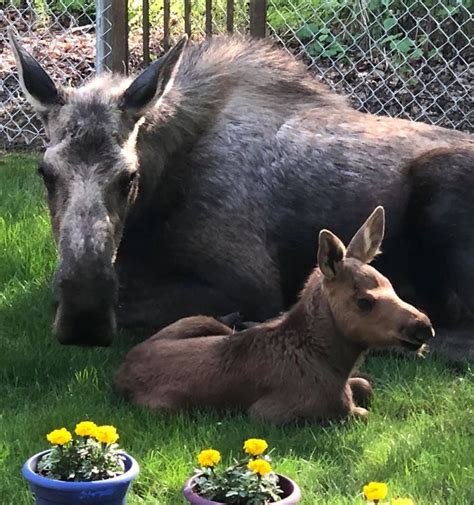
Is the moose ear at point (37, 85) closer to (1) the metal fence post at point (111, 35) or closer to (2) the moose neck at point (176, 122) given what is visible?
(2) the moose neck at point (176, 122)

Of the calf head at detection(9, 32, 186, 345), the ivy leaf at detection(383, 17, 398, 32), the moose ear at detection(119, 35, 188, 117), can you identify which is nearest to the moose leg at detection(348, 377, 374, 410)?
the calf head at detection(9, 32, 186, 345)

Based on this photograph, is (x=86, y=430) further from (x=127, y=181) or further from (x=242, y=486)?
(x=127, y=181)

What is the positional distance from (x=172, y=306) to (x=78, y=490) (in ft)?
9.31

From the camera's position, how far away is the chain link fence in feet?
34.3

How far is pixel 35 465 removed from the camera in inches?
140

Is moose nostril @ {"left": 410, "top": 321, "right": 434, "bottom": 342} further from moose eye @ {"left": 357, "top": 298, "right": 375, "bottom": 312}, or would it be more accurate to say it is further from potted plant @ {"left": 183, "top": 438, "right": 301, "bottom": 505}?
potted plant @ {"left": 183, "top": 438, "right": 301, "bottom": 505}

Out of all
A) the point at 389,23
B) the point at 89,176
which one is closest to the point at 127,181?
the point at 89,176

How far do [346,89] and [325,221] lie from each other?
4.40 meters

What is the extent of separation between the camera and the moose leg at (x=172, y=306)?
6160 mm

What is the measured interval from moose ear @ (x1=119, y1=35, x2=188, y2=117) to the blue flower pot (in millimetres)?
2790

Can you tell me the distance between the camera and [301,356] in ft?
16.2

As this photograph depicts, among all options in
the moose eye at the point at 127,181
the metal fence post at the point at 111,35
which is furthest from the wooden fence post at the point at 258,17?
the moose eye at the point at 127,181

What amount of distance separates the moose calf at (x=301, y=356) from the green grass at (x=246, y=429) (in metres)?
0.09

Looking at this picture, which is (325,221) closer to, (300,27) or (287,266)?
(287,266)
